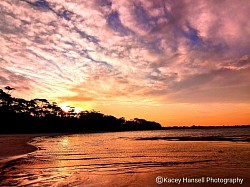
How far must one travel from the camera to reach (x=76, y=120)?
165750 mm

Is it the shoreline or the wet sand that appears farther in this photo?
the wet sand

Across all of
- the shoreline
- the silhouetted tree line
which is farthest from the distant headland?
the shoreline

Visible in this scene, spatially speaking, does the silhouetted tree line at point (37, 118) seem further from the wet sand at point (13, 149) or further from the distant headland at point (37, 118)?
the wet sand at point (13, 149)

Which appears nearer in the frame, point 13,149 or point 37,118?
point 13,149

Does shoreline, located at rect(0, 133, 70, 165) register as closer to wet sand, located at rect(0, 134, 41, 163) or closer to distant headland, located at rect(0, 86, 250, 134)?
wet sand, located at rect(0, 134, 41, 163)

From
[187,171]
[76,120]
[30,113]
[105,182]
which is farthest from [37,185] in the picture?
[76,120]

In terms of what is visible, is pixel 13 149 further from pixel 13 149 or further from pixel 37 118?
pixel 37 118

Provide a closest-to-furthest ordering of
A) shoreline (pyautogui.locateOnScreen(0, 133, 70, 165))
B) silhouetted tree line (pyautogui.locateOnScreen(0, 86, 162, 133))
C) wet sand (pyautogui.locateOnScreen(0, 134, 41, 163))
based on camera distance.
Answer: shoreline (pyautogui.locateOnScreen(0, 133, 70, 165)) < wet sand (pyautogui.locateOnScreen(0, 134, 41, 163)) < silhouetted tree line (pyautogui.locateOnScreen(0, 86, 162, 133))

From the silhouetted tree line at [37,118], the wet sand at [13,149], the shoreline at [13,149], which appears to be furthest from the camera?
the silhouetted tree line at [37,118]

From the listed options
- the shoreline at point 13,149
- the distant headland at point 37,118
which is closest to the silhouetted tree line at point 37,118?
the distant headland at point 37,118

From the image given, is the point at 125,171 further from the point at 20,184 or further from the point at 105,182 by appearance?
the point at 20,184

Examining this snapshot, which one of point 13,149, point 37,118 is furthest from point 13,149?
point 37,118

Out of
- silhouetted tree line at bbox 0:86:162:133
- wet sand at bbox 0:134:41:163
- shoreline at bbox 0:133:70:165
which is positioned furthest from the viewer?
silhouetted tree line at bbox 0:86:162:133

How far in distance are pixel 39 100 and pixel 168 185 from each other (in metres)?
134
